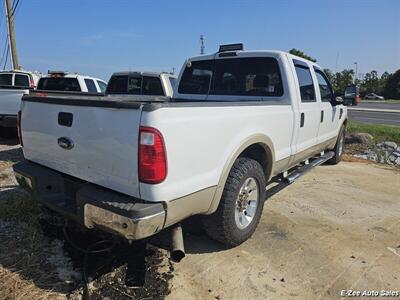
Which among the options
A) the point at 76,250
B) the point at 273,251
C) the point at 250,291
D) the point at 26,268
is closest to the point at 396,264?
the point at 273,251

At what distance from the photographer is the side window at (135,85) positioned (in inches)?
340

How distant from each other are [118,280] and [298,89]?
3.12m

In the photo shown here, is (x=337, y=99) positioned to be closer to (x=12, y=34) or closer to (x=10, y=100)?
(x=10, y=100)

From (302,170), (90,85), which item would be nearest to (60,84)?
(90,85)

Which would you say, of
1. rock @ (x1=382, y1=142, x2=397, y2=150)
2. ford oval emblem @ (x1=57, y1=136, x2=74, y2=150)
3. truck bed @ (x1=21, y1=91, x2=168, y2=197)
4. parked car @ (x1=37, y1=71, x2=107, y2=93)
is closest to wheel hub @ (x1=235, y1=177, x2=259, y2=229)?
truck bed @ (x1=21, y1=91, x2=168, y2=197)

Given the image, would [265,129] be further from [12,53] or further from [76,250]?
[12,53]

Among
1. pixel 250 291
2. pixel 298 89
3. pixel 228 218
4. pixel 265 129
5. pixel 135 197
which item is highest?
pixel 298 89

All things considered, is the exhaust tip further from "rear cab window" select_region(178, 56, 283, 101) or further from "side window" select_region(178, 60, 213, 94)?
"side window" select_region(178, 60, 213, 94)

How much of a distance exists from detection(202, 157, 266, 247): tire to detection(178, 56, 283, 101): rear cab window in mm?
1347

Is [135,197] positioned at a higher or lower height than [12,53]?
lower

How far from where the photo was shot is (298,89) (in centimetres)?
468

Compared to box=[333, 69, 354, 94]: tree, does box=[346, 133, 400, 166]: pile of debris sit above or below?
below

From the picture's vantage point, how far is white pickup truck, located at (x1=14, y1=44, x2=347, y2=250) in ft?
8.40

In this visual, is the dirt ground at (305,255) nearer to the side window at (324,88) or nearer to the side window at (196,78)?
the side window at (324,88)
